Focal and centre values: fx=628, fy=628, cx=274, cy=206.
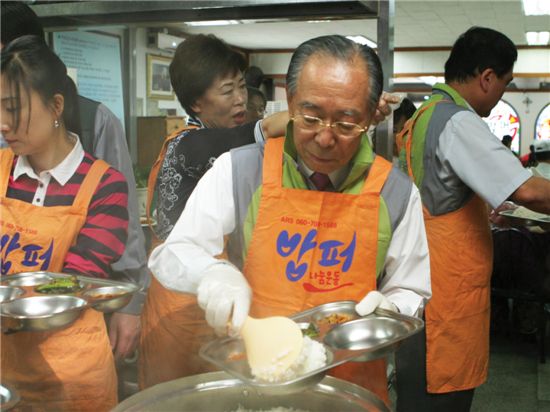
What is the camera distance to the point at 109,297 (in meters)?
1.17

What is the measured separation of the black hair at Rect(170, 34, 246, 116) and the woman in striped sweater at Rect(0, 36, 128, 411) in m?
0.23

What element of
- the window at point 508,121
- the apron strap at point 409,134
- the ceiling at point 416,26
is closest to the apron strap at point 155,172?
the ceiling at point 416,26

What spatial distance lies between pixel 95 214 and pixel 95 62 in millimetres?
324

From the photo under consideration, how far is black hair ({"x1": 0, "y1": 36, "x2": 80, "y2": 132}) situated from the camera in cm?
106

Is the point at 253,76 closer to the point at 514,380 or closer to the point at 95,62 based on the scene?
the point at 95,62

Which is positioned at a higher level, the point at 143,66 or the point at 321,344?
the point at 143,66

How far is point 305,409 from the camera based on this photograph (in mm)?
1024

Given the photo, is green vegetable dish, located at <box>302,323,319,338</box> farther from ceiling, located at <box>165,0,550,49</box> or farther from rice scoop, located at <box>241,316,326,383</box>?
ceiling, located at <box>165,0,550,49</box>

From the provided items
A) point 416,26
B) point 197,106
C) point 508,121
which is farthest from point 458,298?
point 508,121

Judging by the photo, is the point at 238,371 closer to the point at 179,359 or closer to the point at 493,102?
the point at 179,359

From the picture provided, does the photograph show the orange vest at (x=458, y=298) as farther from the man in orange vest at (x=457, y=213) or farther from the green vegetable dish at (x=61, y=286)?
the green vegetable dish at (x=61, y=286)

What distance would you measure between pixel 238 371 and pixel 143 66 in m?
0.67

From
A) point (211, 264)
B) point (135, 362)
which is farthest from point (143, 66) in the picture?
point (135, 362)

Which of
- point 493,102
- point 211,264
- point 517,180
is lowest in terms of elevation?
point 211,264
